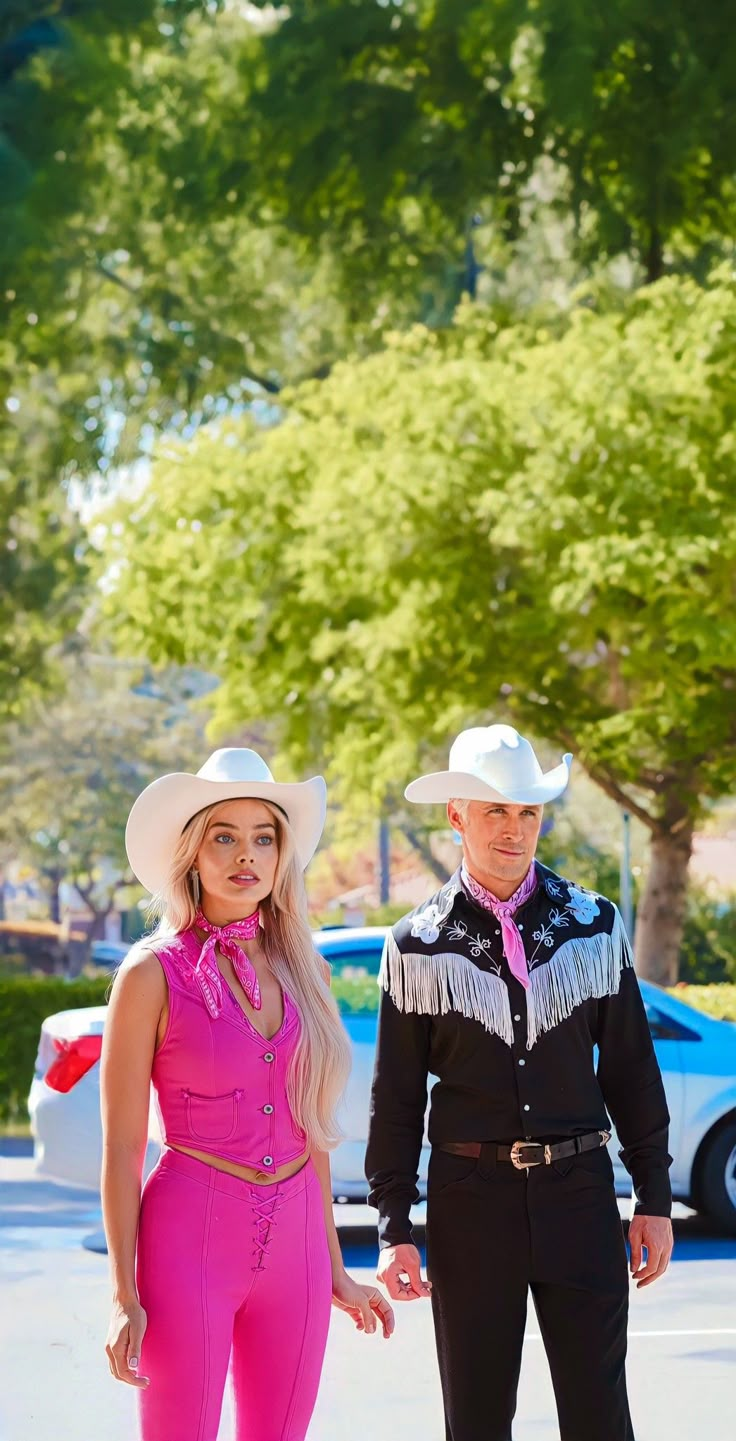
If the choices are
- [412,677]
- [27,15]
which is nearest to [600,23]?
[27,15]

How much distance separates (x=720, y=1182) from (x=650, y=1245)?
6467 mm

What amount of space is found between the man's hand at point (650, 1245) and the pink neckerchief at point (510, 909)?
1.91ft

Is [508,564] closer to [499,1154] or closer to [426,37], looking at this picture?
[426,37]

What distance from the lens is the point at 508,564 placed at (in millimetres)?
19516

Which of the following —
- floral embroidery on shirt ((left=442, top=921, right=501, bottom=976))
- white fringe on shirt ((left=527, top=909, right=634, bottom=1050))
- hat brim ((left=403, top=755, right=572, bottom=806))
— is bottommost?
white fringe on shirt ((left=527, top=909, right=634, bottom=1050))

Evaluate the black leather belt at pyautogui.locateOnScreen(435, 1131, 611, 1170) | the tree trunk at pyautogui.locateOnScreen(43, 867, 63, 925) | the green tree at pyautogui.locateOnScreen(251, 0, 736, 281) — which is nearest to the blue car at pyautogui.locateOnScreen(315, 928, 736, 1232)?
the black leather belt at pyautogui.locateOnScreen(435, 1131, 611, 1170)

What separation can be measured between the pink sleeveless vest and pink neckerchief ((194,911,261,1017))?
0.06ft

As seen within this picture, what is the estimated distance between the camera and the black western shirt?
13.9 ft

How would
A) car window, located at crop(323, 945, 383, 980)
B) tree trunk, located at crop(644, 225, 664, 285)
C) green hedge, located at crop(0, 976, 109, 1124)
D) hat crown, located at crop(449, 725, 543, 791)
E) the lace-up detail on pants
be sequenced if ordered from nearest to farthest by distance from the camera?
the lace-up detail on pants < hat crown, located at crop(449, 725, 543, 791) < car window, located at crop(323, 945, 383, 980) < green hedge, located at crop(0, 976, 109, 1124) < tree trunk, located at crop(644, 225, 664, 285)

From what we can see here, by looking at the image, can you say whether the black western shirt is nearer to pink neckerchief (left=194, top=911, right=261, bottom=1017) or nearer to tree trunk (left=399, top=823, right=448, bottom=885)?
pink neckerchief (left=194, top=911, right=261, bottom=1017)

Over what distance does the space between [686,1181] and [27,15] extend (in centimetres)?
1450

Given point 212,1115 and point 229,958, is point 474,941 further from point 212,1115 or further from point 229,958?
point 212,1115

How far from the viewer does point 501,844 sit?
440cm

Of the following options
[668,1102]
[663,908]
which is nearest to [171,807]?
[668,1102]
